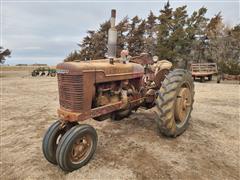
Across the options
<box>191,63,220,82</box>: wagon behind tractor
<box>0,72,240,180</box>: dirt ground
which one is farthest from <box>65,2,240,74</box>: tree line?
<box>0,72,240,180</box>: dirt ground

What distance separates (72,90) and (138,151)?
1.39m

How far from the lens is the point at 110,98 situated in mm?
2996

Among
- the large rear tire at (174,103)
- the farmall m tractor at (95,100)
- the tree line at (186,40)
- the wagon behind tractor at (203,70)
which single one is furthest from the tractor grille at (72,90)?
the tree line at (186,40)

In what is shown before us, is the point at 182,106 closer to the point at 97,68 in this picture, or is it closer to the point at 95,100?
the point at 95,100

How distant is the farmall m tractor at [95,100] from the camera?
7.67 feet

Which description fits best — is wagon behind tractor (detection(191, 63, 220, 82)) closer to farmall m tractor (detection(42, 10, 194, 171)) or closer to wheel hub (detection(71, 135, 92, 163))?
farmall m tractor (detection(42, 10, 194, 171))

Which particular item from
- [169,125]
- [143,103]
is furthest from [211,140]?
[143,103]

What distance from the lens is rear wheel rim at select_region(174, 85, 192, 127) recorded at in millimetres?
3443

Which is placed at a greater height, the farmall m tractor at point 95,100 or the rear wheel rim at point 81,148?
the farmall m tractor at point 95,100

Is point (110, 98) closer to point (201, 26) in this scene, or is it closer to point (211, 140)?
point (211, 140)

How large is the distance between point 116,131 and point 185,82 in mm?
1652

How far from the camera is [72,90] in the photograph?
7.89 ft

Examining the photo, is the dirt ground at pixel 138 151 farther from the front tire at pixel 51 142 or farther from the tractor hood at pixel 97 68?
the tractor hood at pixel 97 68

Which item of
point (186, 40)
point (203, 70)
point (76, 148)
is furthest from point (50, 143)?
point (186, 40)
